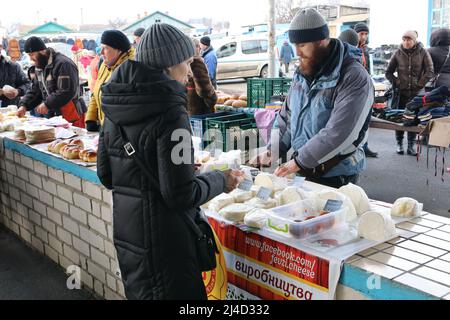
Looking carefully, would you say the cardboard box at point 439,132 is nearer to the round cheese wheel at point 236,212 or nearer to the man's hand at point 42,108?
the round cheese wheel at point 236,212

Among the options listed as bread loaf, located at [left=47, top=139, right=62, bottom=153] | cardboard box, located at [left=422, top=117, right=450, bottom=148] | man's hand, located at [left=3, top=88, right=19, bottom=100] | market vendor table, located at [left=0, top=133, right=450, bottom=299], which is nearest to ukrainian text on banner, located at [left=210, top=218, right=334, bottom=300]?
market vendor table, located at [left=0, top=133, right=450, bottom=299]

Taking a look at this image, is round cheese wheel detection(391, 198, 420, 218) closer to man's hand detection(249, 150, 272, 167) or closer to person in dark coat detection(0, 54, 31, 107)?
man's hand detection(249, 150, 272, 167)

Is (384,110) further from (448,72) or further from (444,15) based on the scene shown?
(444,15)

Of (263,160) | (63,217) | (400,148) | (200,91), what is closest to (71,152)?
(63,217)

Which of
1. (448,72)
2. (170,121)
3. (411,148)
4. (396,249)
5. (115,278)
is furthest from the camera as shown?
(411,148)

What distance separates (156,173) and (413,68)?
6044 mm

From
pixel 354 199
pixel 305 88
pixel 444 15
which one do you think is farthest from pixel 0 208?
pixel 444 15

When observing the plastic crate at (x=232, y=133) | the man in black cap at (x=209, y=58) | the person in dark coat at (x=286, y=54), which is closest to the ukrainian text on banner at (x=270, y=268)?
the plastic crate at (x=232, y=133)

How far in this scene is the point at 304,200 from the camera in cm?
197

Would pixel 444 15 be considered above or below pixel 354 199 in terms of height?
above

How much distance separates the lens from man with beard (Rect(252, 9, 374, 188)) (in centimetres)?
242

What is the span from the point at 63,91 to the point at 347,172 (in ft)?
11.7

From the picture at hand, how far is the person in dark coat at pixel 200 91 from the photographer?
5.08 meters

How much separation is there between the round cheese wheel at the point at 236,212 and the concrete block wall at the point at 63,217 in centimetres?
105
